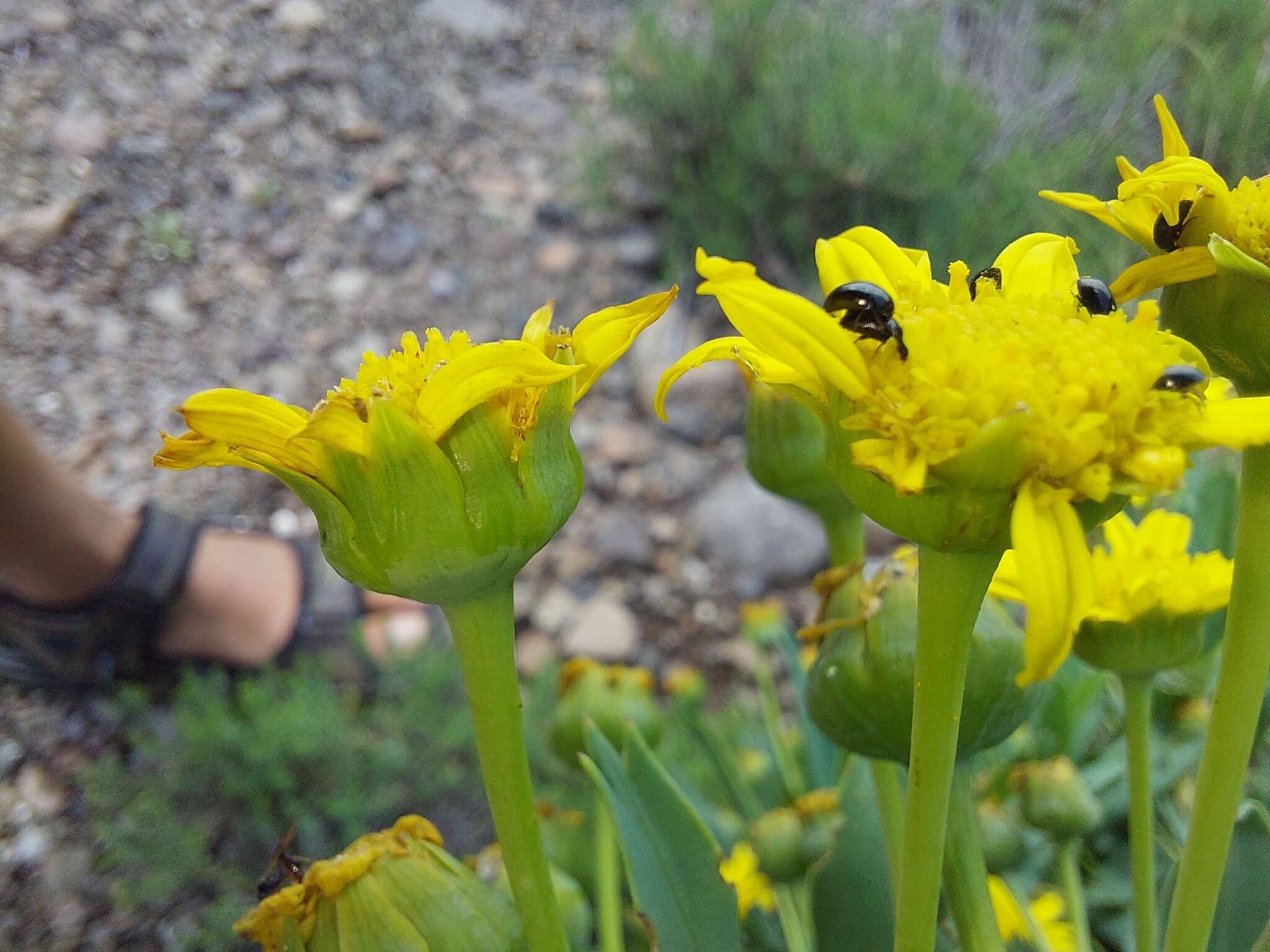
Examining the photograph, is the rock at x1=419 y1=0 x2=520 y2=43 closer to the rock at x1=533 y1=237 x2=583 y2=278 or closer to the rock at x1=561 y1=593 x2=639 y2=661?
the rock at x1=533 y1=237 x2=583 y2=278

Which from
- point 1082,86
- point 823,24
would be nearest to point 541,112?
point 823,24

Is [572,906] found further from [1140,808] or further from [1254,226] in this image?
[1254,226]

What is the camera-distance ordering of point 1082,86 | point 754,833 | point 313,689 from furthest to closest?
point 1082,86
point 313,689
point 754,833

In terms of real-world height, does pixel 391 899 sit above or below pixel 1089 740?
above

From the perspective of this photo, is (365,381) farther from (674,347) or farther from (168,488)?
(674,347)

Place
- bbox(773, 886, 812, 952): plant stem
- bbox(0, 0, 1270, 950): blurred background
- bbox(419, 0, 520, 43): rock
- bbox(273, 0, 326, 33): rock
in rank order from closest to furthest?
bbox(773, 886, 812, 952): plant stem → bbox(0, 0, 1270, 950): blurred background → bbox(273, 0, 326, 33): rock → bbox(419, 0, 520, 43): rock

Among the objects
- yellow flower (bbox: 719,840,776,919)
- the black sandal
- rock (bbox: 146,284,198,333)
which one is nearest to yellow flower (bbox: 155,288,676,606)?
yellow flower (bbox: 719,840,776,919)
